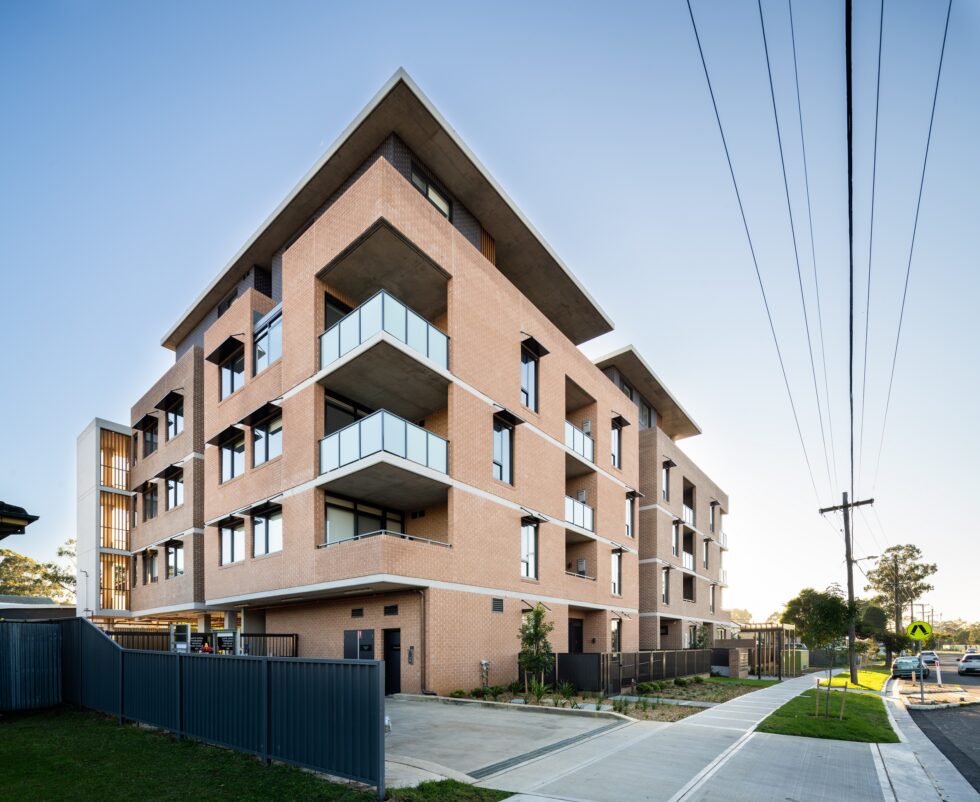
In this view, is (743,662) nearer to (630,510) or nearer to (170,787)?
(630,510)

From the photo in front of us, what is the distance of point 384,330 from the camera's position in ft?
57.8

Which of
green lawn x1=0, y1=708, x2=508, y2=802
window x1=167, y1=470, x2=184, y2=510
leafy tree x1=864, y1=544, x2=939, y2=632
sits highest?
window x1=167, y1=470, x2=184, y2=510

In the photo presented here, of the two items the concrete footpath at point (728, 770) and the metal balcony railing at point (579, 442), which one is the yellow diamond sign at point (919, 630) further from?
the metal balcony railing at point (579, 442)

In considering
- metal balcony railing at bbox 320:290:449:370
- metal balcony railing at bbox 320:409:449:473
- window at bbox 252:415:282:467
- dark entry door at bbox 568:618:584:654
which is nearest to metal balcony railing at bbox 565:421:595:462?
dark entry door at bbox 568:618:584:654

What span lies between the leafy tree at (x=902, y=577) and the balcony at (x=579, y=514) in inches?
2579

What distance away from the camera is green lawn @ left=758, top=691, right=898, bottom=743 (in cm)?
1279

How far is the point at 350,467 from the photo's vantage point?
17.9 meters

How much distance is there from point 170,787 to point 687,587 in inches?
1635

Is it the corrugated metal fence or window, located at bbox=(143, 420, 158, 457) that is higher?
window, located at bbox=(143, 420, 158, 457)

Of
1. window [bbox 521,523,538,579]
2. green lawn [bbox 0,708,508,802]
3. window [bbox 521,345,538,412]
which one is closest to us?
green lawn [bbox 0,708,508,802]

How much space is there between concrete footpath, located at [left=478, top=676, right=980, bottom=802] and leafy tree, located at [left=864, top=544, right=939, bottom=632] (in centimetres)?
7744

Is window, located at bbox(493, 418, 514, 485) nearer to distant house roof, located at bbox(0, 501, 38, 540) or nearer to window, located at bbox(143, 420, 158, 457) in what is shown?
distant house roof, located at bbox(0, 501, 38, 540)

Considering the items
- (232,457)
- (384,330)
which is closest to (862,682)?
(384,330)

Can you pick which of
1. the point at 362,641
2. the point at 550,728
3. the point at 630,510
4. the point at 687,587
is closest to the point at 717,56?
the point at 550,728
